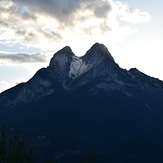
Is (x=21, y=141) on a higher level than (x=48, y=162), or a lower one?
higher

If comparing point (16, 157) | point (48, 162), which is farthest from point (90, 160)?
point (16, 157)

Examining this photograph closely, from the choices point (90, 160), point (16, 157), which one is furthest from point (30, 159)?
point (90, 160)

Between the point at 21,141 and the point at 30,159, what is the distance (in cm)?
383

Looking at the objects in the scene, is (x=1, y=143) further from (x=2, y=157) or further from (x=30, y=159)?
(x=30, y=159)

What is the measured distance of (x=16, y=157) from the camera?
208 ft

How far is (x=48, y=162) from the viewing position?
63.5 m

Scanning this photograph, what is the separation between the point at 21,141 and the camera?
66.2 m

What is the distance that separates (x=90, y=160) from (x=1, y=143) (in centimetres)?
1658

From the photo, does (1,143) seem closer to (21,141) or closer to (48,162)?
(21,141)

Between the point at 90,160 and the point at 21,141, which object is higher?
the point at 21,141

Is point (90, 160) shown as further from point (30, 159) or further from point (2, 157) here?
point (2, 157)

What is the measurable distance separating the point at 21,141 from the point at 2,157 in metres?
4.84

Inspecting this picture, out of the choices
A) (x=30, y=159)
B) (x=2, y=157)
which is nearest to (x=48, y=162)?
(x=30, y=159)

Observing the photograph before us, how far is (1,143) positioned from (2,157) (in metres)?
2.65
